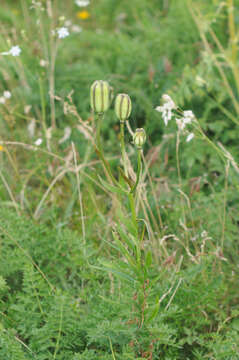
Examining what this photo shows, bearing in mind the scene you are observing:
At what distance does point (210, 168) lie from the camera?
2158 millimetres

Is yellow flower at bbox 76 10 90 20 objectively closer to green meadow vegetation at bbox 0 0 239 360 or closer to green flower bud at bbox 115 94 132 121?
green meadow vegetation at bbox 0 0 239 360

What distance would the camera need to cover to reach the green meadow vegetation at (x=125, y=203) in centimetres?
128

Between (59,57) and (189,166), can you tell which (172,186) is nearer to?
(189,166)

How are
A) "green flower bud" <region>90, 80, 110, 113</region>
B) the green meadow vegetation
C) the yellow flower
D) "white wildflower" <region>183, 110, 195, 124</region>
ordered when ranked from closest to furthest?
1. "green flower bud" <region>90, 80, 110, 113</region>
2. the green meadow vegetation
3. "white wildflower" <region>183, 110, 195, 124</region>
4. the yellow flower

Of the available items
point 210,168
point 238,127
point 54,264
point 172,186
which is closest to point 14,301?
point 54,264

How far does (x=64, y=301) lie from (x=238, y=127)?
1380mm

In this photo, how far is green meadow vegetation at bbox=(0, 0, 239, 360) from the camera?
1.28m

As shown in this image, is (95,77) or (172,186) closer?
(172,186)

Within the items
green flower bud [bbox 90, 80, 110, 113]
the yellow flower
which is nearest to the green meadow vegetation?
green flower bud [bbox 90, 80, 110, 113]

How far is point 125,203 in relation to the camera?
6.33 feet

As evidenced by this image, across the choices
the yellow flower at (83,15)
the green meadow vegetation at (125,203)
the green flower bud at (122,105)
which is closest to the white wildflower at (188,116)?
the green meadow vegetation at (125,203)

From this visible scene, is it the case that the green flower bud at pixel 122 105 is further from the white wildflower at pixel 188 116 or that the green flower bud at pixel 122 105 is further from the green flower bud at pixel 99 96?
the white wildflower at pixel 188 116

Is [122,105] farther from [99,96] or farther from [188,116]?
[188,116]

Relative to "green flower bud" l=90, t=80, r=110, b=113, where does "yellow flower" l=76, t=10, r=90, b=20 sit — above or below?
above
